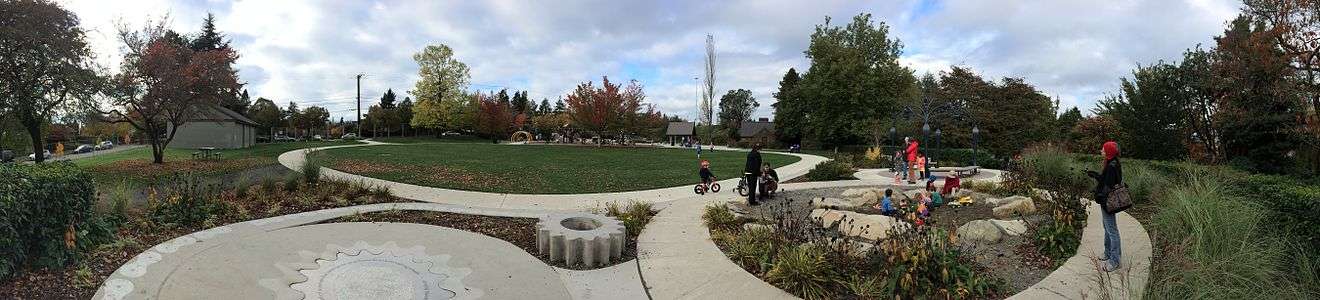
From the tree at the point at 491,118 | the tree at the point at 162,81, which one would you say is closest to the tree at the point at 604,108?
the tree at the point at 491,118

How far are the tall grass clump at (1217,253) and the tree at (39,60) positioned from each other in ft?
73.7

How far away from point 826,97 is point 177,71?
37.1 metres

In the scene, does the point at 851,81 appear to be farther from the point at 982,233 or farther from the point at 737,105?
the point at 737,105

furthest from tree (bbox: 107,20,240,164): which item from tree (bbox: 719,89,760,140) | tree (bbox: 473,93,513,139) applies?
tree (bbox: 719,89,760,140)

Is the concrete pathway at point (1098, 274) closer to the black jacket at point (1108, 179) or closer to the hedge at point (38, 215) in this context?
the black jacket at point (1108, 179)

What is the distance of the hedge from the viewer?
454 centimetres

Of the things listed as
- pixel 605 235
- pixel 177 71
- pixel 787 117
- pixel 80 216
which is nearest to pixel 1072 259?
pixel 605 235

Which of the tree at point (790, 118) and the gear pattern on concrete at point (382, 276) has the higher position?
the tree at point (790, 118)

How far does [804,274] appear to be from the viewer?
5.16m

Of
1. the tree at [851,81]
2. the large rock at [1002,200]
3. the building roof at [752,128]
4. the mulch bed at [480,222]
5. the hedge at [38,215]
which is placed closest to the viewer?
the hedge at [38,215]

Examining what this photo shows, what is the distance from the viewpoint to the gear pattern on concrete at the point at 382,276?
5215 mm

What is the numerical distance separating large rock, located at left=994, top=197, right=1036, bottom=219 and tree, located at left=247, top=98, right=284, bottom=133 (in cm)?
5377

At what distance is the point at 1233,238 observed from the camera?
508 centimetres

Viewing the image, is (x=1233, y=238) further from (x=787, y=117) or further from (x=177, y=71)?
(x=787, y=117)
